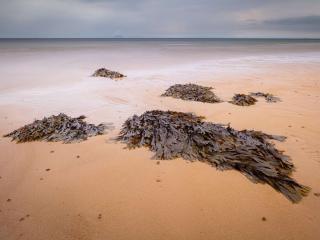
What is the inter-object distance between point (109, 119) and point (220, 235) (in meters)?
4.29

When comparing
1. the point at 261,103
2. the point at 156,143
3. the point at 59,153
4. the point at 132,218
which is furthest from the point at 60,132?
the point at 261,103

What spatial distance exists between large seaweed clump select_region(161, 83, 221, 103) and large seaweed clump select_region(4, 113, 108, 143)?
3.45 m

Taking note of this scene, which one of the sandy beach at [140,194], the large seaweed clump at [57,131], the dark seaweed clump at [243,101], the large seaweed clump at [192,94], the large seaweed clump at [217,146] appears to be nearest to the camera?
the sandy beach at [140,194]

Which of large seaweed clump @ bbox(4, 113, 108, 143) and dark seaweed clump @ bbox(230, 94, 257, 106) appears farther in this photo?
dark seaweed clump @ bbox(230, 94, 257, 106)

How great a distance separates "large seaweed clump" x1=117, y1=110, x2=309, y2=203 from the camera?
144 inches

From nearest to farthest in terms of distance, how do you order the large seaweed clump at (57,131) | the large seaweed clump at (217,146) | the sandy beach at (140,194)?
the sandy beach at (140,194), the large seaweed clump at (217,146), the large seaweed clump at (57,131)

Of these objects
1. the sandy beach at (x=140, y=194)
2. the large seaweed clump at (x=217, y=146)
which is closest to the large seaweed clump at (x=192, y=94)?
the sandy beach at (x=140, y=194)

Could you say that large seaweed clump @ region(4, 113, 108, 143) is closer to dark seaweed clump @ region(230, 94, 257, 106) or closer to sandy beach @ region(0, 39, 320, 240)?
sandy beach @ region(0, 39, 320, 240)

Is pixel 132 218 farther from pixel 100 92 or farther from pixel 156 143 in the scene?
pixel 100 92

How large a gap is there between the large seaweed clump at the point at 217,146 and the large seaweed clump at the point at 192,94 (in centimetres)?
270

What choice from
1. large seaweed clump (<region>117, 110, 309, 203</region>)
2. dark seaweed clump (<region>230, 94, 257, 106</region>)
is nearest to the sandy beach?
large seaweed clump (<region>117, 110, 309, 203</region>)

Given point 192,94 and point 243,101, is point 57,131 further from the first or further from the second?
point 243,101

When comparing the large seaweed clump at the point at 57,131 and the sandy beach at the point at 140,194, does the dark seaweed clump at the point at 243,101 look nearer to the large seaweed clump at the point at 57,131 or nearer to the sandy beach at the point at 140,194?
the sandy beach at the point at 140,194

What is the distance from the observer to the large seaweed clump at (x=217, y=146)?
12.0 ft
